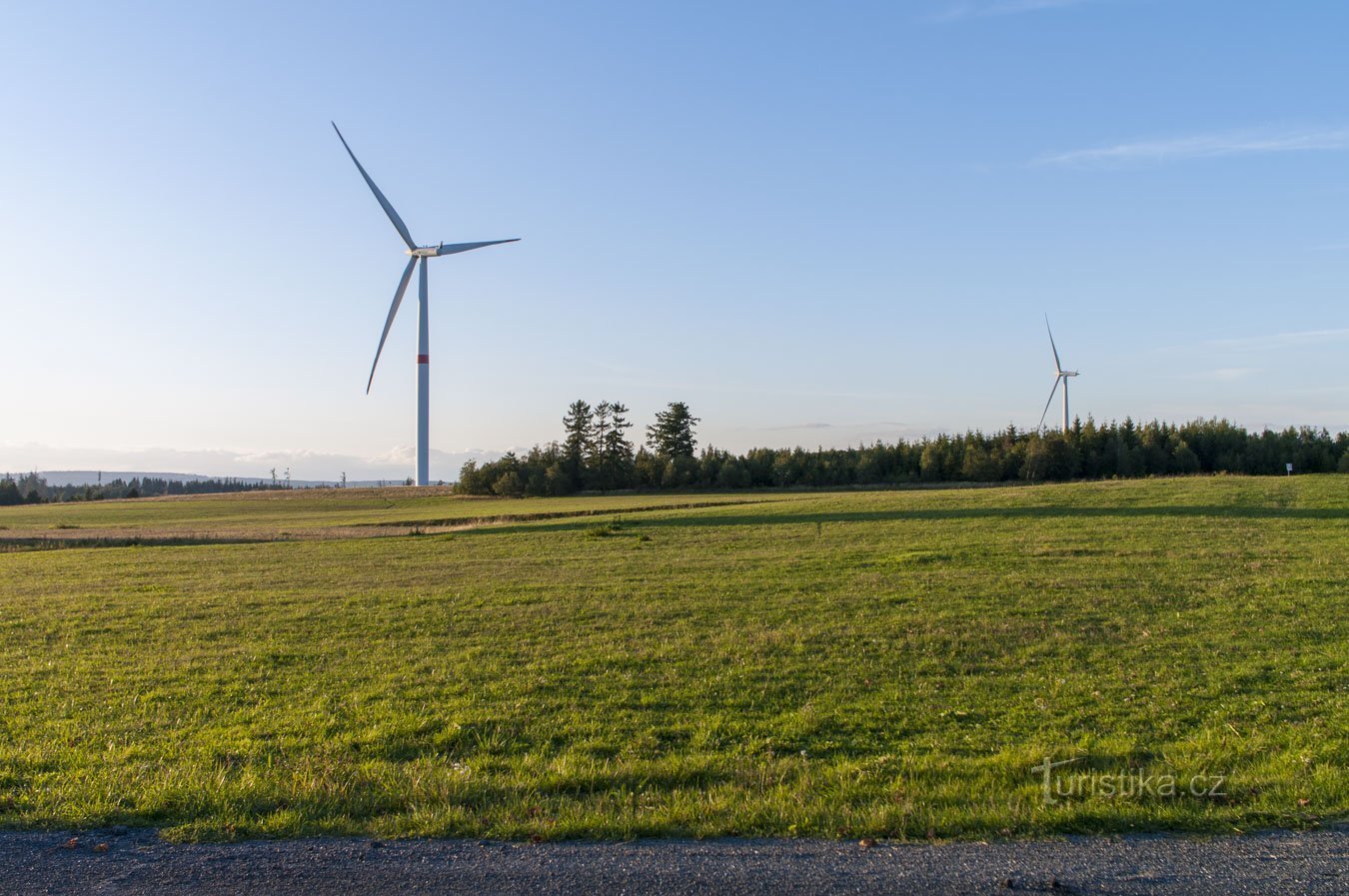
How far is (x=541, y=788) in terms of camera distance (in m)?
8.26

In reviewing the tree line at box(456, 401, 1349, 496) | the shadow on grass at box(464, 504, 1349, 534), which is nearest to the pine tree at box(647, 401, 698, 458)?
the tree line at box(456, 401, 1349, 496)

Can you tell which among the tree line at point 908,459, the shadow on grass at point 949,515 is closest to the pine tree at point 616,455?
the tree line at point 908,459

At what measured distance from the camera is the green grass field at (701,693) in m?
7.49

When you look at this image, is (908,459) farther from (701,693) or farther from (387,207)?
(701,693)

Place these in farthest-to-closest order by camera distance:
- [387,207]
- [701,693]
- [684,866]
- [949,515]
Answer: [387,207], [949,515], [701,693], [684,866]

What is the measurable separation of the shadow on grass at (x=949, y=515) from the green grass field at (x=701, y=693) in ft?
24.4

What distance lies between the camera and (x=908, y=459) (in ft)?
372

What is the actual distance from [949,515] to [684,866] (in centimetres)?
3602

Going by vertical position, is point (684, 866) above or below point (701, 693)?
above

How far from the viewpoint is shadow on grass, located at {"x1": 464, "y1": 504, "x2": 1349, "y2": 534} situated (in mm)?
35000

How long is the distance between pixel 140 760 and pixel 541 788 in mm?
4635

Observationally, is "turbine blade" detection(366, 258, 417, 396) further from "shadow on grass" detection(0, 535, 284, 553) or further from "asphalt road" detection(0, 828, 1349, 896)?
"asphalt road" detection(0, 828, 1349, 896)

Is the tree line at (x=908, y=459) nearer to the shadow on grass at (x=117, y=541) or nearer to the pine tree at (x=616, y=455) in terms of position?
the pine tree at (x=616, y=455)

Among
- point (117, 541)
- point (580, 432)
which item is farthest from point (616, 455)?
point (117, 541)
